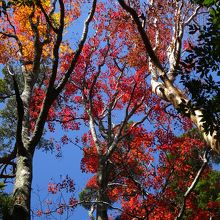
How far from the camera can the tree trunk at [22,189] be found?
4714 mm

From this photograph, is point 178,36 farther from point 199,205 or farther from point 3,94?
point 199,205

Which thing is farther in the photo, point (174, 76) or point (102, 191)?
point (102, 191)

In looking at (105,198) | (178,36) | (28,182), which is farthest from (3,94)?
(28,182)

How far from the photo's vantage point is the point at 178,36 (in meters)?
8.23

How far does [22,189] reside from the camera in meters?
5.21

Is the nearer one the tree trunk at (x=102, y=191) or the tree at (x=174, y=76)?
the tree at (x=174, y=76)

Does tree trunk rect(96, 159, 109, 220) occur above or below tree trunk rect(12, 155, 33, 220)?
above

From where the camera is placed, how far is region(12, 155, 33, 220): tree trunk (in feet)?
15.5

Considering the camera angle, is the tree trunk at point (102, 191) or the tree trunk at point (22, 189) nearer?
the tree trunk at point (22, 189)

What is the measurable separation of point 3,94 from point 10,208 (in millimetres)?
13313

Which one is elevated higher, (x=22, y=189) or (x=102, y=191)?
(x=102, y=191)

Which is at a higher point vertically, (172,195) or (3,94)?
(3,94)

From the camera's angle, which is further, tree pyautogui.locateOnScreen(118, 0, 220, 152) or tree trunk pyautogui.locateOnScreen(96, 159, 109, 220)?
tree trunk pyautogui.locateOnScreen(96, 159, 109, 220)

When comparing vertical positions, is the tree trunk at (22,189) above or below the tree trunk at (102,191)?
below
